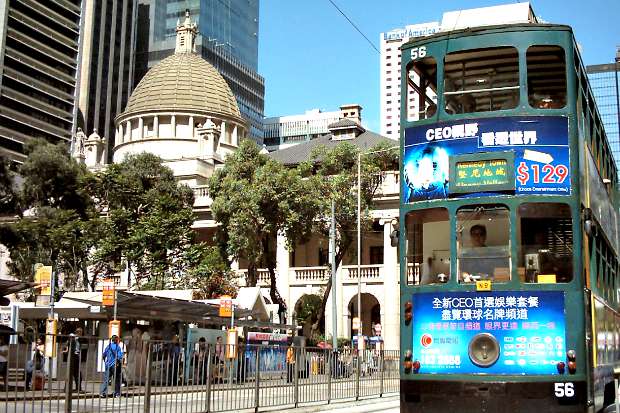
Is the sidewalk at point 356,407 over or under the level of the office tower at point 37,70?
under

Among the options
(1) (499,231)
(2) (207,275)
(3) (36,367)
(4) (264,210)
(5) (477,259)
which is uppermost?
(4) (264,210)

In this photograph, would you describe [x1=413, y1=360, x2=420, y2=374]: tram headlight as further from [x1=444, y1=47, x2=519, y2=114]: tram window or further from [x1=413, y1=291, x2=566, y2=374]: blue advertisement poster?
[x1=444, y1=47, x2=519, y2=114]: tram window

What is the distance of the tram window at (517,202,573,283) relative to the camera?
11.8m

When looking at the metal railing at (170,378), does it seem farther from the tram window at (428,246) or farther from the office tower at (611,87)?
the office tower at (611,87)

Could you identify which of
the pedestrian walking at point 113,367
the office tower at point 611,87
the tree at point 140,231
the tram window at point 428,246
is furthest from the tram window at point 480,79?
the office tower at point 611,87

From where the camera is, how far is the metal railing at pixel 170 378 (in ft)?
39.2

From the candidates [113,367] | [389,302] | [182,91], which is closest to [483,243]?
[113,367]

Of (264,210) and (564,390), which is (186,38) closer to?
(264,210)

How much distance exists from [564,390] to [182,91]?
74.3m

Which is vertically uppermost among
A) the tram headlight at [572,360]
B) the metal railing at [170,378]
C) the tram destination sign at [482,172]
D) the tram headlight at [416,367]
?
the tram destination sign at [482,172]

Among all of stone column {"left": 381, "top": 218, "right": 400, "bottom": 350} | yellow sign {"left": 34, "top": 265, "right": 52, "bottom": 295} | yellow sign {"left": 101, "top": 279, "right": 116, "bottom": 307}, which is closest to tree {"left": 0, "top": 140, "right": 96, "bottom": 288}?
stone column {"left": 381, "top": 218, "right": 400, "bottom": 350}

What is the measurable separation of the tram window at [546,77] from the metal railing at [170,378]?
7.78 meters

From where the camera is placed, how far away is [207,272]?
46.8m

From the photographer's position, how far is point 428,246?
41.2ft
